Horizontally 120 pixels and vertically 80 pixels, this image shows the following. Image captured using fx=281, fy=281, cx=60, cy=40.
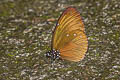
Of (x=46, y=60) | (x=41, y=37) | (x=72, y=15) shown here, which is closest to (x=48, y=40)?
(x=41, y=37)

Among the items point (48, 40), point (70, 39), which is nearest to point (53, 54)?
point (70, 39)

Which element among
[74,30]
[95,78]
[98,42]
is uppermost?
[74,30]

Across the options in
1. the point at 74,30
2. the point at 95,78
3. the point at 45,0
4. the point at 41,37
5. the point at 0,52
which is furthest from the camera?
the point at 45,0

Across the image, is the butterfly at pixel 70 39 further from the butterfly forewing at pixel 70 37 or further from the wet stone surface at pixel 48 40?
the wet stone surface at pixel 48 40

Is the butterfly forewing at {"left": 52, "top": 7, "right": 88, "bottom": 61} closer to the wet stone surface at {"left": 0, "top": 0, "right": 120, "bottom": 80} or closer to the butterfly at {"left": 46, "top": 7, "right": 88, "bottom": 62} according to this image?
the butterfly at {"left": 46, "top": 7, "right": 88, "bottom": 62}

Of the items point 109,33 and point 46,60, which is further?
point 109,33

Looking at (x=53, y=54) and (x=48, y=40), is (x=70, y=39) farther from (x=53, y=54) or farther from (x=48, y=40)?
(x=48, y=40)

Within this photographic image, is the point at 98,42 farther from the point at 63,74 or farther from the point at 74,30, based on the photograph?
the point at 63,74

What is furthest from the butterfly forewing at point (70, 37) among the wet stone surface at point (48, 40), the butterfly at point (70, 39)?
the wet stone surface at point (48, 40)
